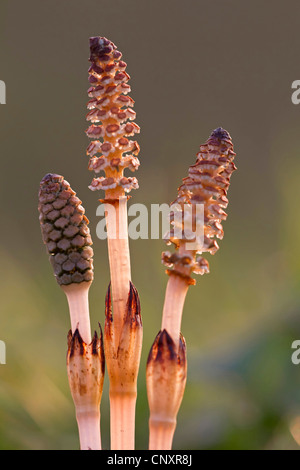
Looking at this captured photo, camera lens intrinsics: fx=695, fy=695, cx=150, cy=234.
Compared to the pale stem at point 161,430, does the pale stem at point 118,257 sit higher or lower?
higher

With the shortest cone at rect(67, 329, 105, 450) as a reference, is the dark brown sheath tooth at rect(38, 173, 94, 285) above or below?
above

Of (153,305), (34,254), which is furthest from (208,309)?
(34,254)

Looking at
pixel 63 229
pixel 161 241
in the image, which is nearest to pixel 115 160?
pixel 63 229

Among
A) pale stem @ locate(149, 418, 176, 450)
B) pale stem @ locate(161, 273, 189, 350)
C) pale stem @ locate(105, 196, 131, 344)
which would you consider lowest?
pale stem @ locate(149, 418, 176, 450)

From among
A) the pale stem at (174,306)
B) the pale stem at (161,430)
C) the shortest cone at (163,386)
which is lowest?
the pale stem at (161,430)
